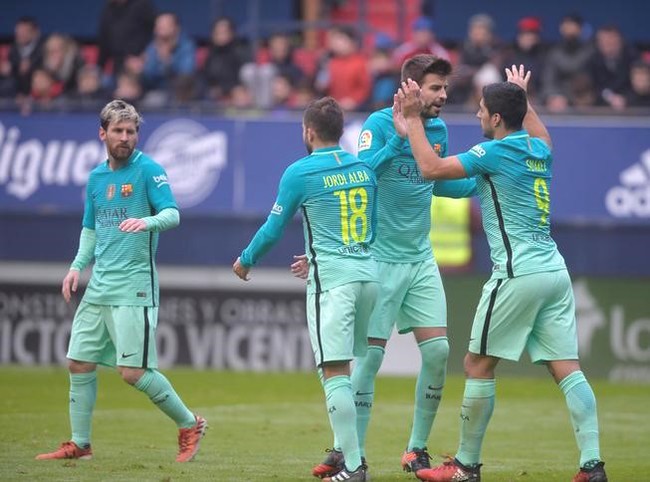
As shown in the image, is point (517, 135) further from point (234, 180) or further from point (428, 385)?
point (234, 180)

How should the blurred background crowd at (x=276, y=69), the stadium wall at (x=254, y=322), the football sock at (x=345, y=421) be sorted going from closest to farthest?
the football sock at (x=345, y=421) < the stadium wall at (x=254, y=322) < the blurred background crowd at (x=276, y=69)

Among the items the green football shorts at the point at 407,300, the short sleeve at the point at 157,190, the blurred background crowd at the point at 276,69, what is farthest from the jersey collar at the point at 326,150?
the blurred background crowd at the point at 276,69

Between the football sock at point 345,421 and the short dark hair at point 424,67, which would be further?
the short dark hair at point 424,67

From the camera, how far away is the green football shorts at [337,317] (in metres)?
7.91

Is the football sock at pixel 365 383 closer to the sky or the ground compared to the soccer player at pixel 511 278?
closer to the ground

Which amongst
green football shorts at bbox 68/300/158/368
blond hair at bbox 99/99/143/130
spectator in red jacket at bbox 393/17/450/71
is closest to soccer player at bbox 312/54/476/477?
green football shorts at bbox 68/300/158/368

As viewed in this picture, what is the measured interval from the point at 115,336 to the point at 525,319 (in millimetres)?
2689

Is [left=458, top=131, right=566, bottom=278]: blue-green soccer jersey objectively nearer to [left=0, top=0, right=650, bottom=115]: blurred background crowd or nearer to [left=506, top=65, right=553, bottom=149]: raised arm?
[left=506, top=65, right=553, bottom=149]: raised arm

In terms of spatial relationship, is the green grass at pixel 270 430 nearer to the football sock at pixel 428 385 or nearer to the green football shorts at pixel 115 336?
the football sock at pixel 428 385

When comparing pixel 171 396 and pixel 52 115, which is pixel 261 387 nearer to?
pixel 52 115

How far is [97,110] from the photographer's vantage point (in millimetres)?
17047

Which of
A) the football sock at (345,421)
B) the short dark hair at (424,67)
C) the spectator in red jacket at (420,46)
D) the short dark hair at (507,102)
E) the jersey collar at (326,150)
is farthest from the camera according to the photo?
the spectator in red jacket at (420,46)

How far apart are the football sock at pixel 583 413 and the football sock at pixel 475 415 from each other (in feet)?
1.42

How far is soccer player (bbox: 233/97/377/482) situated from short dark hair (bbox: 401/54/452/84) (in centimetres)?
78
